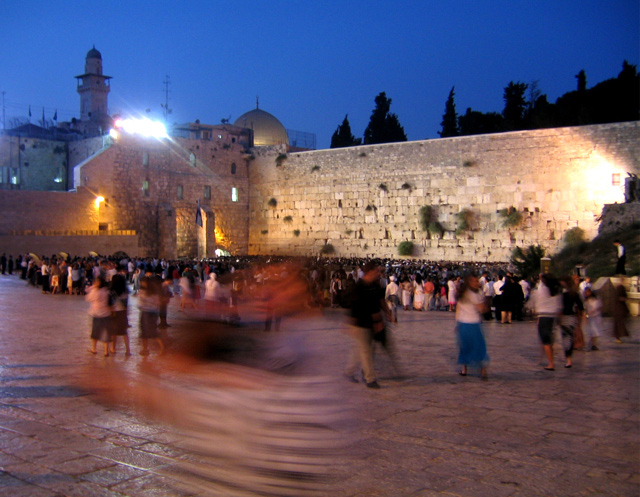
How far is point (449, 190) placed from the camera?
930 inches

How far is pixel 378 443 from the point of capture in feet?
13.2

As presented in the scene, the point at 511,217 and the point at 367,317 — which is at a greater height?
the point at 511,217

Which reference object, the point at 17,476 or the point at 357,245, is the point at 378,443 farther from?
the point at 357,245

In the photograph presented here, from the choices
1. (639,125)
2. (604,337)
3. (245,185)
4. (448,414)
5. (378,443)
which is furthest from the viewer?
(245,185)

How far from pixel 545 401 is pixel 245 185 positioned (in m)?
26.7

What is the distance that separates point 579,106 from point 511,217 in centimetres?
878

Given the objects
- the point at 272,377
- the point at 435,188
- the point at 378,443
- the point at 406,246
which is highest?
the point at 435,188

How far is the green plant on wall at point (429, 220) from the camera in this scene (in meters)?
23.7

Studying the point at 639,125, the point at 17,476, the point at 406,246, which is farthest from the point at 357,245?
the point at 17,476

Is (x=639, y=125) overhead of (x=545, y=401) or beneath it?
overhead

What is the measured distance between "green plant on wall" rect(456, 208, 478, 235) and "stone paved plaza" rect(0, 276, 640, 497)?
15784mm

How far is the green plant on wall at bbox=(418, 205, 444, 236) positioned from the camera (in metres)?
23.7

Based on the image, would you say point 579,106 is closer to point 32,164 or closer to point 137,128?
point 137,128

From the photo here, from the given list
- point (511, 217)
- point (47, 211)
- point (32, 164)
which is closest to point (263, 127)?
point (32, 164)
